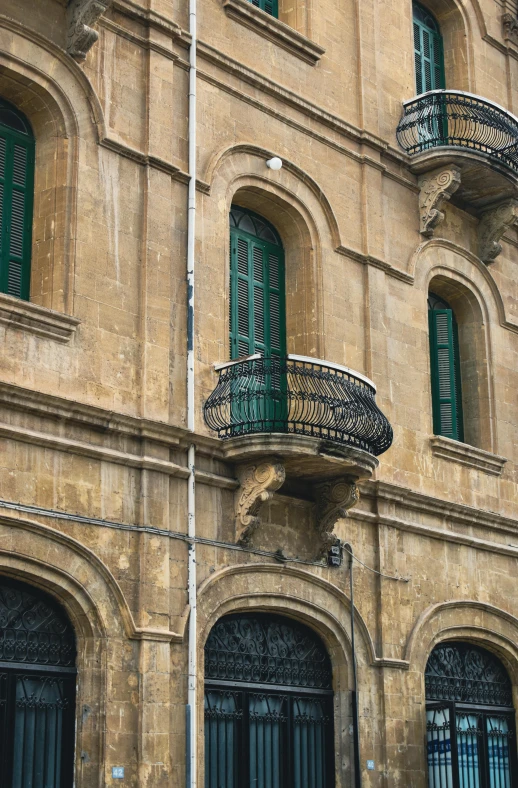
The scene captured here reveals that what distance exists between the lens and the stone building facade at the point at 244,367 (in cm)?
1470

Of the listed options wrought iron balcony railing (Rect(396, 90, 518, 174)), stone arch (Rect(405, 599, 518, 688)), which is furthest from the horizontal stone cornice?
wrought iron balcony railing (Rect(396, 90, 518, 174))

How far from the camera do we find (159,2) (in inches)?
693

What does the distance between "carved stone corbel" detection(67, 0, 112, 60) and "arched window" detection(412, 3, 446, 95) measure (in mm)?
7995

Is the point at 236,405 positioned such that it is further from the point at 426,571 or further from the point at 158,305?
the point at 426,571

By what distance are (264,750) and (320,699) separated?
1299 mm

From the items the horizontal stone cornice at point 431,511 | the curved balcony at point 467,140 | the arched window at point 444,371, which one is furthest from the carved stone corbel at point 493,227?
the horizontal stone cornice at point 431,511

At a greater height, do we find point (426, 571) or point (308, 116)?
point (308, 116)

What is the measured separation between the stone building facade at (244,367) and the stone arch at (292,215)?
0.03m

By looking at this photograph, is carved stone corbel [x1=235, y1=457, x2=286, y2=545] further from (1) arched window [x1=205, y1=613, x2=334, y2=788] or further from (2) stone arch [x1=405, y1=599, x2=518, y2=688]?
(2) stone arch [x1=405, y1=599, x2=518, y2=688]

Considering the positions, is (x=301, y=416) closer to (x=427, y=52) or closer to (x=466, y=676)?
(x=466, y=676)

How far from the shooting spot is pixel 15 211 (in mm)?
15812

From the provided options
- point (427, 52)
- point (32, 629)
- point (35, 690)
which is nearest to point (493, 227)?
point (427, 52)

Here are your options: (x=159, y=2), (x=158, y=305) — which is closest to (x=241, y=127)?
(x=159, y=2)

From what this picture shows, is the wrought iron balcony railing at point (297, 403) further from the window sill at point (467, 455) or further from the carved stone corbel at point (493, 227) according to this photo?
the carved stone corbel at point (493, 227)
